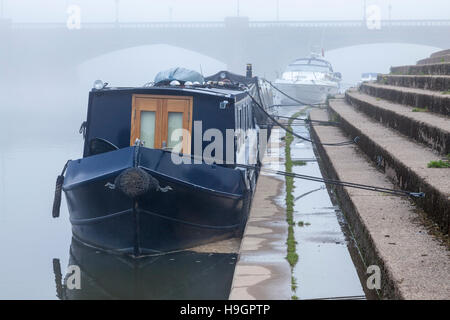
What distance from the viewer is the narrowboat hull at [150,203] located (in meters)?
7.69

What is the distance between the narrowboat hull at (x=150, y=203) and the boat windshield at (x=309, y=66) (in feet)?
97.7

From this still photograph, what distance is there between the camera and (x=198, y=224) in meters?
8.22

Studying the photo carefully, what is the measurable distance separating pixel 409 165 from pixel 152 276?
299 centimetres

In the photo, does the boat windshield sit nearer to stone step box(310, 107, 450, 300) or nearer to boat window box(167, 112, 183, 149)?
stone step box(310, 107, 450, 300)

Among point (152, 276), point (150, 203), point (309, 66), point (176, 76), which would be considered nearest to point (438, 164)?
point (150, 203)

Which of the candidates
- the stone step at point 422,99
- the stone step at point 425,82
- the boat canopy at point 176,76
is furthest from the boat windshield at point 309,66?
the boat canopy at point 176,76

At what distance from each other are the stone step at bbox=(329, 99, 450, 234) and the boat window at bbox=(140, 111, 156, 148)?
2845 millimetres

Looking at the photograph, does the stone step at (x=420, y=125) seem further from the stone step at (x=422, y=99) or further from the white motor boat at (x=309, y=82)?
the white motor boat at (x=309, y=82)

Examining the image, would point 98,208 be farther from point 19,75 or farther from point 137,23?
point 19,75

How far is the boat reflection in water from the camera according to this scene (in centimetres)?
725

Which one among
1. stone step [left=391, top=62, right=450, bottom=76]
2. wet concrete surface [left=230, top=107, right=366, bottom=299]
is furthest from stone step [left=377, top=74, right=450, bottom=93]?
wet concrete surface [left=230, top=107, right=366, bottom=299]

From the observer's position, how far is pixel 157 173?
299 inches

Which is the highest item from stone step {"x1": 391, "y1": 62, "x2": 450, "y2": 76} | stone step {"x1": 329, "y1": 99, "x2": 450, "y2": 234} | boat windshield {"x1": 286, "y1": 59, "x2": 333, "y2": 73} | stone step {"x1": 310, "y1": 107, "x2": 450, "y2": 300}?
boat windshield {"x1": 286, "y1": 59, "x2": 333, "y2": 73}
